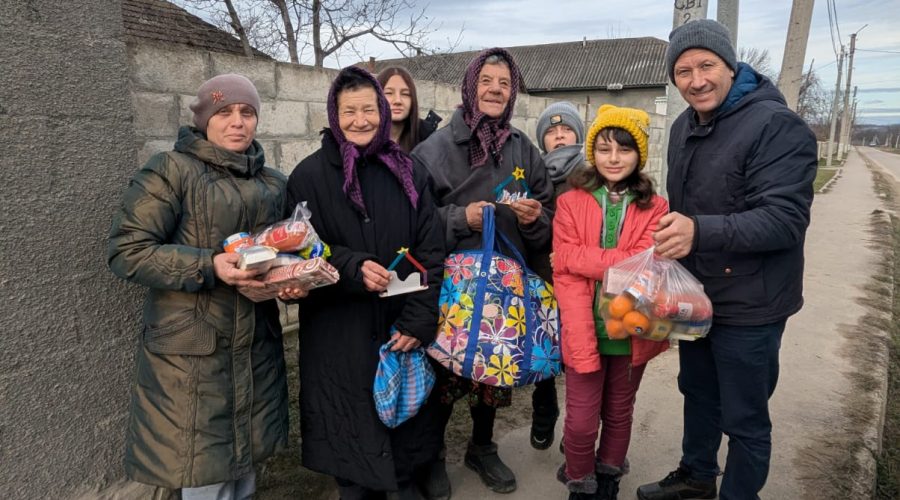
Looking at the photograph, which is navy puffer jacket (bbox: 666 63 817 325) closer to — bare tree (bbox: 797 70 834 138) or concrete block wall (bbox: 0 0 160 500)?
concrete block wall (bbox: 0 0 160 500)

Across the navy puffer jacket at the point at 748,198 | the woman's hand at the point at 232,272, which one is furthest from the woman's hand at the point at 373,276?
the navy puffer jacket at the point at 748,198

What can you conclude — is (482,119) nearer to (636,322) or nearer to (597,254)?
(597,254)

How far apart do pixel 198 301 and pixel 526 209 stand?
131cm

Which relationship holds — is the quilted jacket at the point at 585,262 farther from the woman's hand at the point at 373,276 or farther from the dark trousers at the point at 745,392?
the woman's hand at the point at 373,276

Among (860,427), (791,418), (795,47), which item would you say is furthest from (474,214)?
(795,47)

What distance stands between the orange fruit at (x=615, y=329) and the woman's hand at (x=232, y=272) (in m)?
1.30

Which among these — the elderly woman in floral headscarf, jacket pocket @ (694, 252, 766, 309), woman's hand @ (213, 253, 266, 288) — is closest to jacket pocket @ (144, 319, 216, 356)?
woman's hand @ (213, 253, 266, 288)

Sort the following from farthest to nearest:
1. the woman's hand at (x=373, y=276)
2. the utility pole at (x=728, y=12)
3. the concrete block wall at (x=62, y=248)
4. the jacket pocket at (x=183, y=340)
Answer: the utility pole at (x=728, y=12), the woman's hand at (x=373, y=276), the jacket pocket at (x=183, y=340), the concrete block wall at (x=62, y=248)

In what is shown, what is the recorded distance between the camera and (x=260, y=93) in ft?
13.3

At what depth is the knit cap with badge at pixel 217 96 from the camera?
2098 mm

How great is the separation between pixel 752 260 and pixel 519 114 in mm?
5139

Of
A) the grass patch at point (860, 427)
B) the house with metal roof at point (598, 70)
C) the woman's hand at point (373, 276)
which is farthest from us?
the house with metal roof at point (598, 70)

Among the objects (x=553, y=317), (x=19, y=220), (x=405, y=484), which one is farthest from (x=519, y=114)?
(x=19, y=220)

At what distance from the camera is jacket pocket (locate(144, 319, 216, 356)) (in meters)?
1.98
